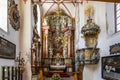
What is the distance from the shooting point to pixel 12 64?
33.1ft

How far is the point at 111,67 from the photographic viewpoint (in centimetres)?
1203

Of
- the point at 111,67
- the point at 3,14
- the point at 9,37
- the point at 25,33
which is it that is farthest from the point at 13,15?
the point at 111,67

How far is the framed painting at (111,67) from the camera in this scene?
11227mm

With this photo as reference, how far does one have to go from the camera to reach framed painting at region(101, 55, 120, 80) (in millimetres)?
11227

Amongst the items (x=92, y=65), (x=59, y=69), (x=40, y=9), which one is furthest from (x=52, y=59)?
(x=92, y=65)

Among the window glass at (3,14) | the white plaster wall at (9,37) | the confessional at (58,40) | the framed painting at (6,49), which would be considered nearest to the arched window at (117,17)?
the white plaster wall at (9,37)

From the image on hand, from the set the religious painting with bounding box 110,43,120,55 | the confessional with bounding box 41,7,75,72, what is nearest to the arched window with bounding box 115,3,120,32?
the religious painting with bounding box 110,43,120,55

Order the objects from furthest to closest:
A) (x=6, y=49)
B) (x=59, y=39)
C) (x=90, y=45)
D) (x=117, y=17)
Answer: (x=59, y=39)
(x=90, y=45)
(x=117, y=17)
(x=6, y=49)

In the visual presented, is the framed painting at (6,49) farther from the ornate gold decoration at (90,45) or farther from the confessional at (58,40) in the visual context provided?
the confessional at (58,40)

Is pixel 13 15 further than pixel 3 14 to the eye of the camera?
Yes

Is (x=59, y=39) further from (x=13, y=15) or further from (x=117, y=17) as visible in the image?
(x=13, y=15)

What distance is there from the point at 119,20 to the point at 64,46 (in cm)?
969

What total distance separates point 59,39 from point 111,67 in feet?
34.5

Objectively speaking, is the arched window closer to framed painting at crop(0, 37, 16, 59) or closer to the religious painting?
the religious painting
